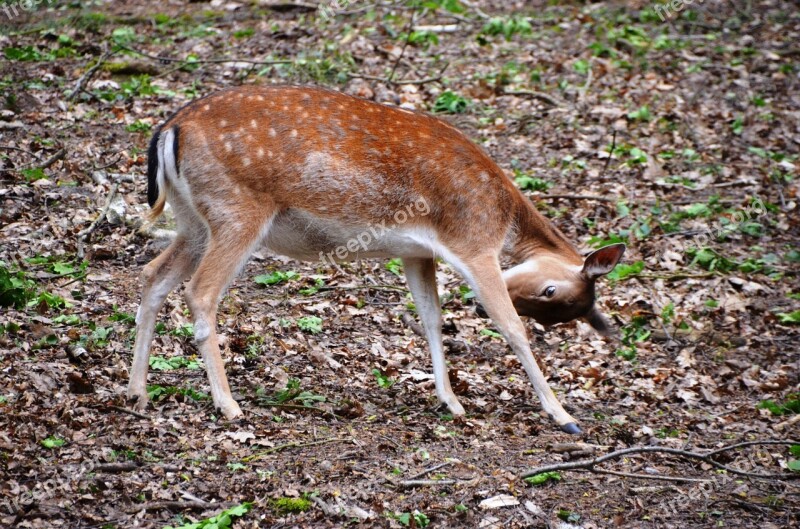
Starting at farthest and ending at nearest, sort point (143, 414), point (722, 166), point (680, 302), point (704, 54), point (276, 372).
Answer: point (704, 54) < point (722, 166) < point (680, 302) < point (276, 372) < point (143, 414)

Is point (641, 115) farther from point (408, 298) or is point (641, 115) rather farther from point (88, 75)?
point (88, 75)

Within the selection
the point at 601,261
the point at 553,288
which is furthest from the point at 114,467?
the point at 601,261

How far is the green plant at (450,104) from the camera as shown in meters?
10.6

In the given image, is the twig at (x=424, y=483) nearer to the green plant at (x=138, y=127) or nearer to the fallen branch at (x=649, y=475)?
the fallen branch at (x=649, y=475)

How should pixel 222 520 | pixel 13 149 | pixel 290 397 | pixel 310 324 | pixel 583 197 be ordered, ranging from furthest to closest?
pixel 583 197
pixel 13 149
pixel 310 324
pixel 290 397
pixel 222 520

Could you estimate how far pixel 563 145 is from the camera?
33.5ft

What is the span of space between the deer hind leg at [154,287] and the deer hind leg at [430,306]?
150cm

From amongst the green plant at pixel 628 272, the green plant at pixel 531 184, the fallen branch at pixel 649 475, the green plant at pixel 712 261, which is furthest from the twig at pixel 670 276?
the fallen branch at pixel 649 475

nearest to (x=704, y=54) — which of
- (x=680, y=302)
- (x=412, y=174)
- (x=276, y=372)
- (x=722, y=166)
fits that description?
(x=722, y=166)

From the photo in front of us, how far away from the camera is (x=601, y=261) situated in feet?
20.1

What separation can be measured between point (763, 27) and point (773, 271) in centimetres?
709

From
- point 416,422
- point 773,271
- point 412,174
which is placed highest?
point 412,174

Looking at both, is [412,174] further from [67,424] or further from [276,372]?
[67,424]

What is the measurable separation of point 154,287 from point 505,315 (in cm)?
224
